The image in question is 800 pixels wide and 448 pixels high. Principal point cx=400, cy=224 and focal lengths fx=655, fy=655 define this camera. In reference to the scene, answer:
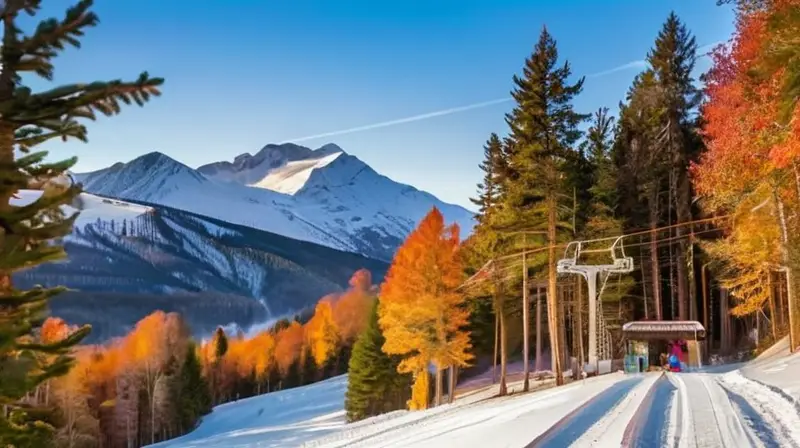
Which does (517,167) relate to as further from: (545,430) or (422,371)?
(545,430)

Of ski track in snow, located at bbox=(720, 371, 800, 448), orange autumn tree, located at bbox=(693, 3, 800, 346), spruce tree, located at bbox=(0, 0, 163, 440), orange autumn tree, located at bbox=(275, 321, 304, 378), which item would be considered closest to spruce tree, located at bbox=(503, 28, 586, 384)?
orange autumn tree, located at bbox=(693, 3, 800, 346)

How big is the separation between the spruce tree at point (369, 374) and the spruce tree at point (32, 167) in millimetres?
41955

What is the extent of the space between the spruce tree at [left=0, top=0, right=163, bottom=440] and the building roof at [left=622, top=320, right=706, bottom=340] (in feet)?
97.0

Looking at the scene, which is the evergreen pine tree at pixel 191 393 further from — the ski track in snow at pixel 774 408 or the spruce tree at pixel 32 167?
the spruce tree at pixel 32 167

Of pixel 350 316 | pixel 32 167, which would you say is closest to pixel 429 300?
pixel 32 167

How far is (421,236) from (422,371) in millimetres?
8151

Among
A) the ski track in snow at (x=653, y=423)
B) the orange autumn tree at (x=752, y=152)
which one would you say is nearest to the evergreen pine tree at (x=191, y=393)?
the orange autumn tree at (x=752, y=152)

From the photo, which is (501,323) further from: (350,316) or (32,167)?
(350,316)

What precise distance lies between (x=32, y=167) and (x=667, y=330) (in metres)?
30.6

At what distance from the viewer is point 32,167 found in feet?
21.4

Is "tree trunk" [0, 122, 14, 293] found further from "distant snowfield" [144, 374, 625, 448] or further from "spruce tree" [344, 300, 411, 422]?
"spruce tree" [344, 300, 411, 422]

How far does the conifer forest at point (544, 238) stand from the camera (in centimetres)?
646

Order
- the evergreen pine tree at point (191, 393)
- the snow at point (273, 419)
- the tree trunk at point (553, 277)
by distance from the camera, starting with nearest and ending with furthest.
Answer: the tree trunk at point (553, 277) < the snow at point (273, 419) < the evergreen pine tree at point (191, 393)

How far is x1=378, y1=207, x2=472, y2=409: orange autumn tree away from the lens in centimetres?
3294
